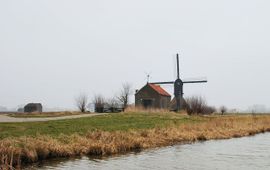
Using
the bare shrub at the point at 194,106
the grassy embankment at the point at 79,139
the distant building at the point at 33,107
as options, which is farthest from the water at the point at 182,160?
the distant building at the point at 33,107

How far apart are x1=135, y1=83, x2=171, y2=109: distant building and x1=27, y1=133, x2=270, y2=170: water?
3901cm

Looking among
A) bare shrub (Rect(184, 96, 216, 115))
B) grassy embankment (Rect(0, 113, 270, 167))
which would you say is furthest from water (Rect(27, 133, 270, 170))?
bare shrub (Rect(184, 96, 216, 115))

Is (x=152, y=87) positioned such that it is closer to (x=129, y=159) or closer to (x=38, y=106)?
(x=38, y=106)

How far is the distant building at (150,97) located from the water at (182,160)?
39.0 m

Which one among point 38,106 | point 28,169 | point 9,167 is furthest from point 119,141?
point 38,106

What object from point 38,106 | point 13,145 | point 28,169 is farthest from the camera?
point 38,106

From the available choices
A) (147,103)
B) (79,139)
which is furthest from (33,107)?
(79,139)

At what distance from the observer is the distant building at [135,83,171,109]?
212 feet

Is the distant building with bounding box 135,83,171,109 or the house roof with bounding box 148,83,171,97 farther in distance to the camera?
the house roof with bounding box 148,83,171,97

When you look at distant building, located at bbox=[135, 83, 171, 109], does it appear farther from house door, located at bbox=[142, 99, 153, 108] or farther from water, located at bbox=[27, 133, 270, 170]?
water, located at bbox=[27, 133, 270, 170]

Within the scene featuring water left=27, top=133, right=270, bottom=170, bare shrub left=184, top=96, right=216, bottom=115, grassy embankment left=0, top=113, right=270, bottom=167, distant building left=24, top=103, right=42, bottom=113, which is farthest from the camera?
distant building left=24, top=103, right=42, bottom=113

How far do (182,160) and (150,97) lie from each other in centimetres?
4523

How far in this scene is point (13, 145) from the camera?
18.2 m

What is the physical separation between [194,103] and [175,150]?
38.7 m
